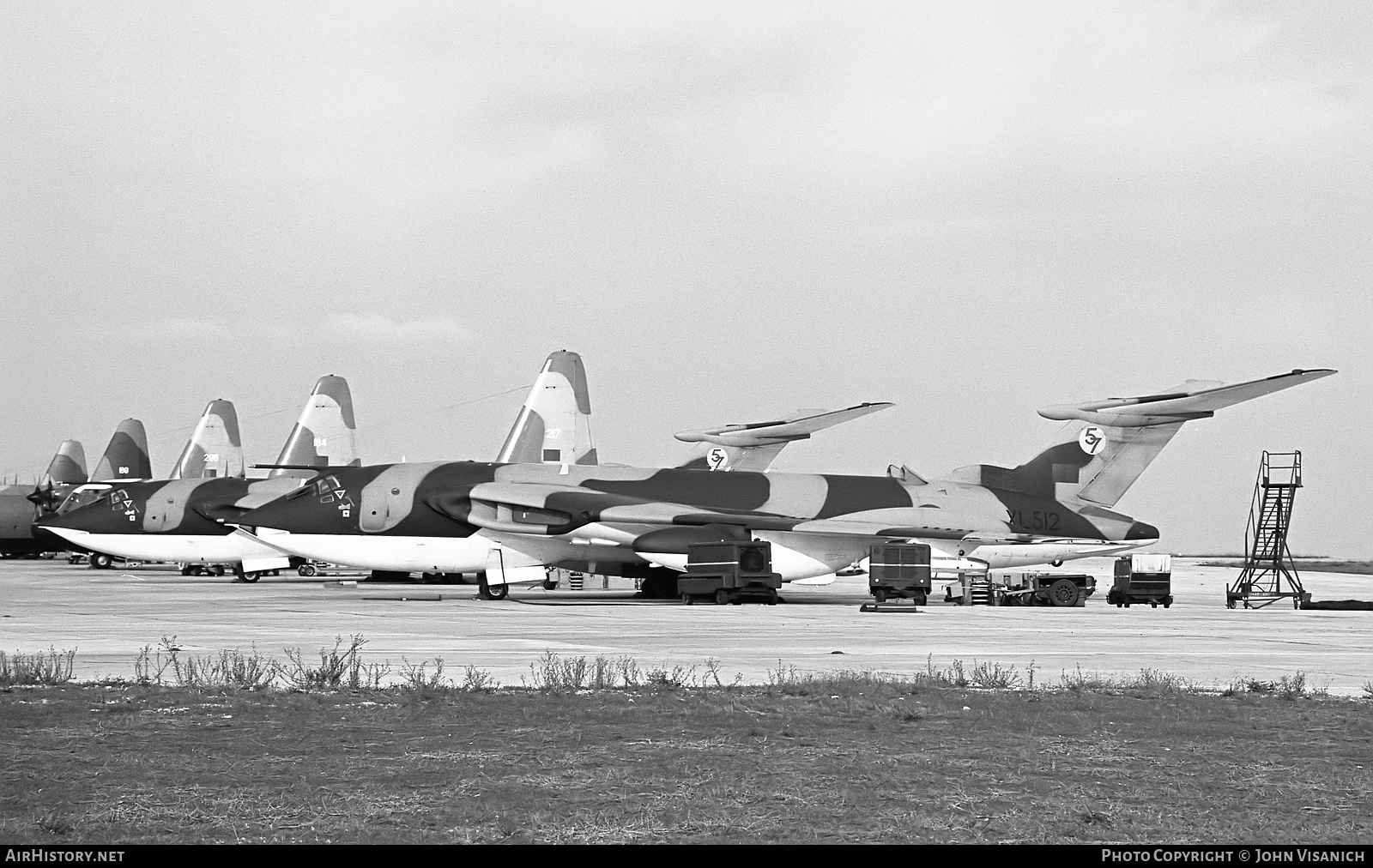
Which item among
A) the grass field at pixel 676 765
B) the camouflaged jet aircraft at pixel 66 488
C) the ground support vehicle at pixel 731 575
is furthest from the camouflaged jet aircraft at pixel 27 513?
the grass field at pixel 676 765

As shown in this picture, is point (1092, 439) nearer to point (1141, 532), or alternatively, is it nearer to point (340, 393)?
point (1141, 532)

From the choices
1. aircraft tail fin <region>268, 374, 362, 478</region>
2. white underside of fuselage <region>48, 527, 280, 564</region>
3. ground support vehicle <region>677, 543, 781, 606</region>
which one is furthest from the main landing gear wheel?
aircraft tail fin <region>268, 374, 362, 478</region>

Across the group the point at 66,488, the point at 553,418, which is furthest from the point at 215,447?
the point at 553,418

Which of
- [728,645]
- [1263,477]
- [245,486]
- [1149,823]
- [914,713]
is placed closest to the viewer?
[1149,823]

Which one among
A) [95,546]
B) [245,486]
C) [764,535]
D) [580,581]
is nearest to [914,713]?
[764,535]

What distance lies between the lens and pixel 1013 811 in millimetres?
7609

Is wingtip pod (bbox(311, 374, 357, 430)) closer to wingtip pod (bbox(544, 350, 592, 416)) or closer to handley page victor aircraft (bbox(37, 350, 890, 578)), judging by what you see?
handley page victor aircraft (bbox(37, 350, 890, 578))

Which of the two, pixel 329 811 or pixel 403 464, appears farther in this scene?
pixel 403 464

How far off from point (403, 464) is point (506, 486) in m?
3.64

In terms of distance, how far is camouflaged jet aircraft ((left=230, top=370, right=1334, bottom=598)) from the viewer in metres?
36.5

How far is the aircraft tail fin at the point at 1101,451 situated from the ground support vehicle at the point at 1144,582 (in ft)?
9.49

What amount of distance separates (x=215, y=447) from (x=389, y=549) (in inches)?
1562

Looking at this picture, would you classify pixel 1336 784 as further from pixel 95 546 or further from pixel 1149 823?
pixel 95 546

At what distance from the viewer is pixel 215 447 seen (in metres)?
73.8
